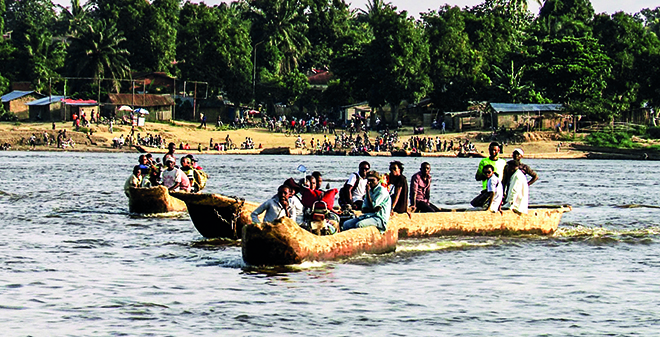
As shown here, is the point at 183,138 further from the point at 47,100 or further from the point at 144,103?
the point at 47,100

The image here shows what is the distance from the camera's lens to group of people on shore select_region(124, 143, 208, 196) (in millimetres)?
23844

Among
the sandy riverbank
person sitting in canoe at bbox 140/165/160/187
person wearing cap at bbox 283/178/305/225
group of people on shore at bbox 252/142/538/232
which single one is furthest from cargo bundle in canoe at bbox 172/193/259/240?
the sandy riverbank

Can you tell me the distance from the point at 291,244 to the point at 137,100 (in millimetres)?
68902

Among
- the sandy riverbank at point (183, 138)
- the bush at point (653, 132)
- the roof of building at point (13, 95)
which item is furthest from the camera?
the roof of building at point (13, 95)

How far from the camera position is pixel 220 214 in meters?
20.2

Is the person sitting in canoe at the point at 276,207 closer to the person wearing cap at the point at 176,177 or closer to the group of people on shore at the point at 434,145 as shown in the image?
the person wearing cap at the point at 176,177

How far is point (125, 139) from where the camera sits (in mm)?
76812

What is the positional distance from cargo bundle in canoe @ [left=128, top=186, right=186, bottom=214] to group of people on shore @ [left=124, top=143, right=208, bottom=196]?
225 millimetres

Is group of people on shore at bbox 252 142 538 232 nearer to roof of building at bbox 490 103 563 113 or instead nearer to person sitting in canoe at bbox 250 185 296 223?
person sitting in canoe at bbox 250 185 296 223

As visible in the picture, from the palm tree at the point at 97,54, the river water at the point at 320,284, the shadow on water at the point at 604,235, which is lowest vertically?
the river water at the point at 320,284

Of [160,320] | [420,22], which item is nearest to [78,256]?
[160,320]

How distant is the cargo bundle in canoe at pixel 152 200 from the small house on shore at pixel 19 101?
59704 millimetres

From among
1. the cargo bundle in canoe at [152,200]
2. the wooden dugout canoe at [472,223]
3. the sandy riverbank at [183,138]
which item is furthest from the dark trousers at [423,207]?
the sandy riverbank at [183,138]

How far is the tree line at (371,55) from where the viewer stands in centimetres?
8031
